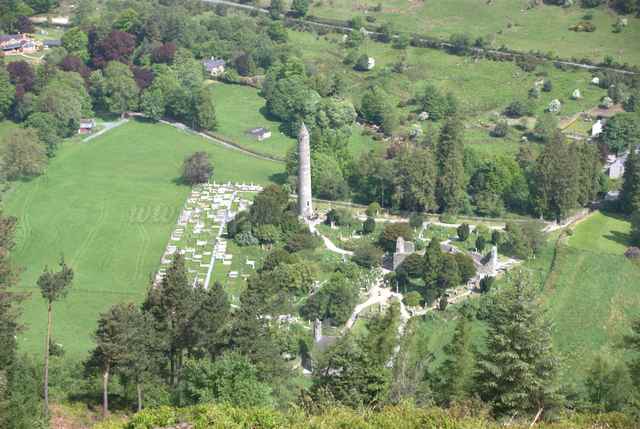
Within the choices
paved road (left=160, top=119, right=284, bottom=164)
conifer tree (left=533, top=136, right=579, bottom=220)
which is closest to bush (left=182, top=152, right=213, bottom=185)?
paved road (left=160, top=119, right=284, bottom=164)

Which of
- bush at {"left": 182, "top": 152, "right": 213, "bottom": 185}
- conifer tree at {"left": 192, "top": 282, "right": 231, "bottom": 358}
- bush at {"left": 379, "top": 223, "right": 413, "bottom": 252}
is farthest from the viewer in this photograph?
bush at {"left": 182, "top": 152, "right": 213, "bottom": 185}

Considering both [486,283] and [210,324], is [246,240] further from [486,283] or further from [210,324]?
[210,324]

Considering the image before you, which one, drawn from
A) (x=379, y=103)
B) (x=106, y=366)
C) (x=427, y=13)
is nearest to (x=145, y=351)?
(x=106, y=366)

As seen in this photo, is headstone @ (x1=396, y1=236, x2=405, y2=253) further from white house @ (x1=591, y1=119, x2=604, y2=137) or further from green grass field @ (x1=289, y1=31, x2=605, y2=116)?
green grass field @ (x1=289, y1=31, x2=605, y2=116)

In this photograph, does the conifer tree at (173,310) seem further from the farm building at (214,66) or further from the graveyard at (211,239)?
the farm building at (214,66)

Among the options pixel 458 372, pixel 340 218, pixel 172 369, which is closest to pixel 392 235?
Answer: pixel 340 218
